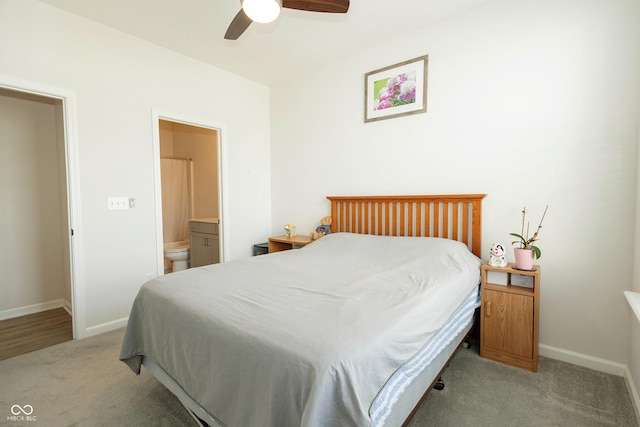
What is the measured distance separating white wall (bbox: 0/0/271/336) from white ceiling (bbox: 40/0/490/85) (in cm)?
16

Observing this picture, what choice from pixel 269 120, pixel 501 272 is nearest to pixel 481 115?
pixel 501 272

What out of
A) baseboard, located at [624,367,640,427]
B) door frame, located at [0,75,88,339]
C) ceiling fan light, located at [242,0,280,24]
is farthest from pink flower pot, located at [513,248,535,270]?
door frame, located at [0,75,88,339]

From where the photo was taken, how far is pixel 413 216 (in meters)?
2.75

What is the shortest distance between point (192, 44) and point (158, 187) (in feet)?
4.68

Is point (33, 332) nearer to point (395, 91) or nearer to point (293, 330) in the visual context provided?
point (293, 330)

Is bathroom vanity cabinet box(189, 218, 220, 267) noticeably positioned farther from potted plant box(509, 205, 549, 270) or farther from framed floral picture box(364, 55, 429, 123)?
potted plant box(509, 205, 549, 270)

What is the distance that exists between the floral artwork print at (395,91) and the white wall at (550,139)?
0.16 m

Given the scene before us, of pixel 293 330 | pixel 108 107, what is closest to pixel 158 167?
pixel 108 107

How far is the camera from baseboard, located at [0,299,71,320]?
2939 mm

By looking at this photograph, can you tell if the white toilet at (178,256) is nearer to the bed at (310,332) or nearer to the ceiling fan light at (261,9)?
the bed at (310,332)

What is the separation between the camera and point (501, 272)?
208cm

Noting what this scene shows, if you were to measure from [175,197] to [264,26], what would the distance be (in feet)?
10.5

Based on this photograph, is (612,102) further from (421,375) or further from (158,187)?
(158,187)

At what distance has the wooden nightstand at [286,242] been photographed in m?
3.27
